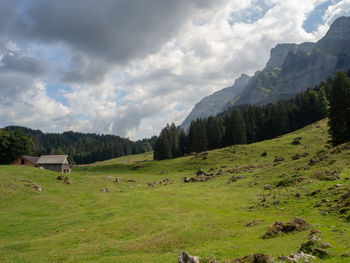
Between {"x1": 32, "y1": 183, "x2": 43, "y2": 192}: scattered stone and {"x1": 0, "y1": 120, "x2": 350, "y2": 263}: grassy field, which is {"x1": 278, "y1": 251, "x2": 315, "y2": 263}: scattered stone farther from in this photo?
{"x1": 32, "y1": 183, "x2": 43, "y2": 192}: scattered stone

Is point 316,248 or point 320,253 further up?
point 316,248

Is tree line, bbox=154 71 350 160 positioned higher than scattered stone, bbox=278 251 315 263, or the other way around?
tree line, bbox=154 71 350 160

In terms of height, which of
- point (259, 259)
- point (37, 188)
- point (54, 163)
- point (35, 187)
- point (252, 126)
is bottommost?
point (259, 259)

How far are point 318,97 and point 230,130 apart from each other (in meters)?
53.1

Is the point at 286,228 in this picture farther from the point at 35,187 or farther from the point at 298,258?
the point at 35,187

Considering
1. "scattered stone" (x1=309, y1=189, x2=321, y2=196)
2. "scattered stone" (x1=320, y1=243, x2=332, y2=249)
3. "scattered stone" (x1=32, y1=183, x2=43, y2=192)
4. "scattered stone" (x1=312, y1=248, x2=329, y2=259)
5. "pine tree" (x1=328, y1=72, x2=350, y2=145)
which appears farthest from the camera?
"pine tree" (x1=328, y1=72, x2=350, y2=145)

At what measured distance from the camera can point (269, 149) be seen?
296 ft

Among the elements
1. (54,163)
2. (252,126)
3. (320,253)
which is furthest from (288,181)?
(252,126)

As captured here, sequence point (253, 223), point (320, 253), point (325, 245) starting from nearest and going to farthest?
point (320, 253) → point (325, 245) → point (253, 223)

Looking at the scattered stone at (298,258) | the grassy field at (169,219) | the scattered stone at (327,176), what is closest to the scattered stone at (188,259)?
the grassy field at (169,219)

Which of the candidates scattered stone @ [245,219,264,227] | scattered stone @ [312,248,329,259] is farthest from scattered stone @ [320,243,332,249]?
scattered stone @ [245,219,264,227]

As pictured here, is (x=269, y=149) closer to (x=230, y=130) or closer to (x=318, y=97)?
(x=230, y=130)

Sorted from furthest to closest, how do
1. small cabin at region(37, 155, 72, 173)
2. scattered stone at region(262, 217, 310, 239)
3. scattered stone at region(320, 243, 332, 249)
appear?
small cabin at region(37, 155, 72, 173) < scattered stone at region(262, 217, 310, 239) < scattered stone at region(320, 243, 332, 249)

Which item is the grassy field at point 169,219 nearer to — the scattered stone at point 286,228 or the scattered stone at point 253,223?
the scattered stone at point 253,223
